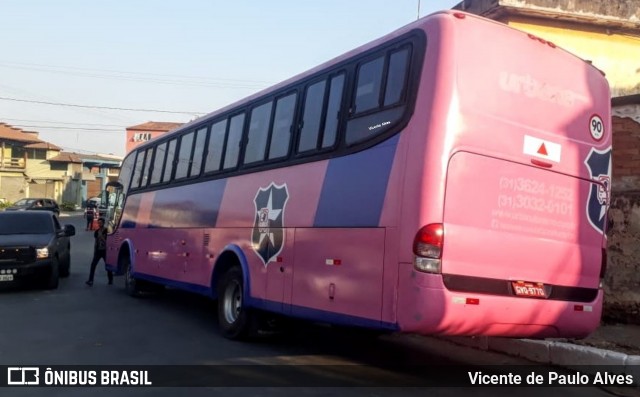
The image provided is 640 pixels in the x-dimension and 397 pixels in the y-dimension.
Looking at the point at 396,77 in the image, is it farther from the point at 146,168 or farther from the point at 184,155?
the point at 146,168

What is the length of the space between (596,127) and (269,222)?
391 cm

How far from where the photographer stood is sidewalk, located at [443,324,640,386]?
652cm

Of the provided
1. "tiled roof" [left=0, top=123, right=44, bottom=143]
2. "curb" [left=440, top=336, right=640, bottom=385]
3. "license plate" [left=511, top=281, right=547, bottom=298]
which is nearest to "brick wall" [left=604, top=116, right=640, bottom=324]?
"curb" [left=440, top=336, right=640, bottom=385]

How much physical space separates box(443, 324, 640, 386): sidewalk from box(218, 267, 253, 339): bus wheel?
112 inches

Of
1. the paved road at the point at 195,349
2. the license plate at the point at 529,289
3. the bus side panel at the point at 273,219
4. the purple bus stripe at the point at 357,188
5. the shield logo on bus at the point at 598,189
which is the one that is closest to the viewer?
the license plate at the point at 529,289

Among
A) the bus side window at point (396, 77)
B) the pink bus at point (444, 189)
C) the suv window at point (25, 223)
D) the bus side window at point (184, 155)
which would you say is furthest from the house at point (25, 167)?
the bus side window at point (396, 77)

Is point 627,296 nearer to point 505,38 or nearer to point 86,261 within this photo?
point 505,38

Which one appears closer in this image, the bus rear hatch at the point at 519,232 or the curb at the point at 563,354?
the bus rear hatch at the point at 519,232

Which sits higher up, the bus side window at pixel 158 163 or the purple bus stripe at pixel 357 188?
the bus side window at pixel 158 163

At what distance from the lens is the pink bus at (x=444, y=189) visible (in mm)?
5316

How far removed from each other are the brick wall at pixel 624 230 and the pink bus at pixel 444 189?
8.38 ft

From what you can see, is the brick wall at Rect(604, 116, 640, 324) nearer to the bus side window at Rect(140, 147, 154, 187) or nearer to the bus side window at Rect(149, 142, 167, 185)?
the bus side window at Rect(149, 142, 167, 185)

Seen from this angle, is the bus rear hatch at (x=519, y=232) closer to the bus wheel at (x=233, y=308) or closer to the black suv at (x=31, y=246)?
the bus wheel at (x=233, y=308)

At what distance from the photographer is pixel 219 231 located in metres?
9.12
